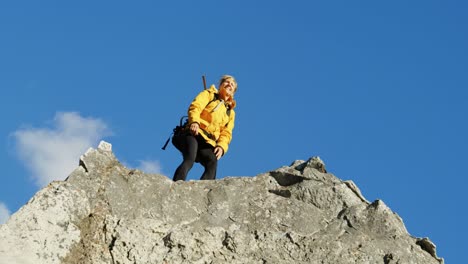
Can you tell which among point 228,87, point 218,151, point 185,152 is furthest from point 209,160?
point 228,87

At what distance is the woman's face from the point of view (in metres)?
12.0

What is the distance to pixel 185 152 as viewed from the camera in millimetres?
11242

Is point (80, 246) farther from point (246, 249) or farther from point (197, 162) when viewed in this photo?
point (197, 162)

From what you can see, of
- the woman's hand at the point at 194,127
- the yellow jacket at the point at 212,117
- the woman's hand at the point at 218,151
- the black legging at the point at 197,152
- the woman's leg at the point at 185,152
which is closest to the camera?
the woman's leg at the point at 185,152

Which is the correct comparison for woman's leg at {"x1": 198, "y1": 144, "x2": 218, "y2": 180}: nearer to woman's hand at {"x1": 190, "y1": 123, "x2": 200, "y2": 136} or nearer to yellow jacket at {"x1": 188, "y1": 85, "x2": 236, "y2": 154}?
yellow jacket at {"x1": 188, "y1": 85, "x2": 236, "y2": 154}

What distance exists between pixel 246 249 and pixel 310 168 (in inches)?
99.9

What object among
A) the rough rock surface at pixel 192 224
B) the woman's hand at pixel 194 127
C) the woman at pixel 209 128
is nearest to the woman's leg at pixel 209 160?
the woman at pixel 209 128

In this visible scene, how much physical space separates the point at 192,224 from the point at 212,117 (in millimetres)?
3495

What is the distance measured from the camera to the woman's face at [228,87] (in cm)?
1197

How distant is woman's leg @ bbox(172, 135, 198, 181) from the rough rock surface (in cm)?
143

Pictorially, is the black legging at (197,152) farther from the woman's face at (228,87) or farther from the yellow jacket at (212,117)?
the woman's face at (228,87)

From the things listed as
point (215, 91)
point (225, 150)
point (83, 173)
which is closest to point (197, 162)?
point (225, 150)

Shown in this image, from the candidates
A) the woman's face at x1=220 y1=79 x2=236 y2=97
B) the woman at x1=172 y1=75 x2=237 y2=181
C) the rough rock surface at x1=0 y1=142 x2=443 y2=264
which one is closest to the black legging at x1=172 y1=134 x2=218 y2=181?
the woman at x1=172 y1=75 x2=237 y2=181

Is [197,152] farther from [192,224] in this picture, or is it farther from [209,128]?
[192,224]
